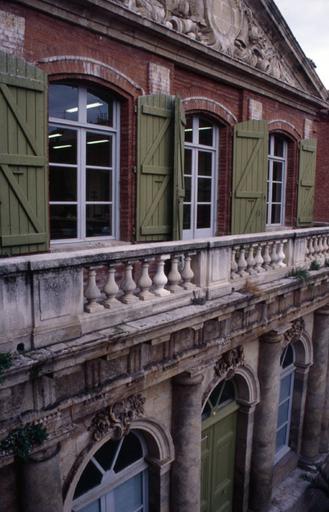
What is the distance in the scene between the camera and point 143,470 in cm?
575

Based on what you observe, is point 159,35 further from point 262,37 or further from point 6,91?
point 262,37

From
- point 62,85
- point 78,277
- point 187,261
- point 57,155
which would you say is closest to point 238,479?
point 187,261

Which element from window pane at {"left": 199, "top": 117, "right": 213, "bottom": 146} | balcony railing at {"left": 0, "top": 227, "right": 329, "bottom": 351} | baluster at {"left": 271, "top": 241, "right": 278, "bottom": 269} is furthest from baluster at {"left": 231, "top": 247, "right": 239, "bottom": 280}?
window pane at {"left": 199, "top": 117, "right": 213, "bottom": 146}

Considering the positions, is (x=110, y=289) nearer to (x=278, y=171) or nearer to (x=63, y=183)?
(x=63, y=183)

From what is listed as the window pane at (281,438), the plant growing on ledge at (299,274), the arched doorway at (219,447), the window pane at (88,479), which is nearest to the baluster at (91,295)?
the window pane at (88,479)

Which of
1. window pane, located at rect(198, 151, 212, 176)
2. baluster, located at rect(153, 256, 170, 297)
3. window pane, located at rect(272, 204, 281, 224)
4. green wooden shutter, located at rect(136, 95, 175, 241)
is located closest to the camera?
baluster, located at rect(153, 256, 170, 297)

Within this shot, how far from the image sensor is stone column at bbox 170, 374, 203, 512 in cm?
544

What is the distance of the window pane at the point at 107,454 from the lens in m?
5.13

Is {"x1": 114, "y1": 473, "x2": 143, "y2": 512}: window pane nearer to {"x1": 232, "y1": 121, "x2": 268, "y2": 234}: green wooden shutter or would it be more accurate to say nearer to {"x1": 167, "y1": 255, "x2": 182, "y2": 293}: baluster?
{"x1": 167, "y1": 255, "x2": 182, "y2": 293}: baluster

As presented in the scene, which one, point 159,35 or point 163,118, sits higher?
point 159,35

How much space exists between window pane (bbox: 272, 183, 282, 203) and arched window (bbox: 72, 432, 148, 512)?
6.47m

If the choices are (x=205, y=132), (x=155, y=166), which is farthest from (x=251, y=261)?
(x=205, y=132)

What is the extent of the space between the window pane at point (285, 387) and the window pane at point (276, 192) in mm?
3929

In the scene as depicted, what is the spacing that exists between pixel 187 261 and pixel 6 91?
2.70 metres
